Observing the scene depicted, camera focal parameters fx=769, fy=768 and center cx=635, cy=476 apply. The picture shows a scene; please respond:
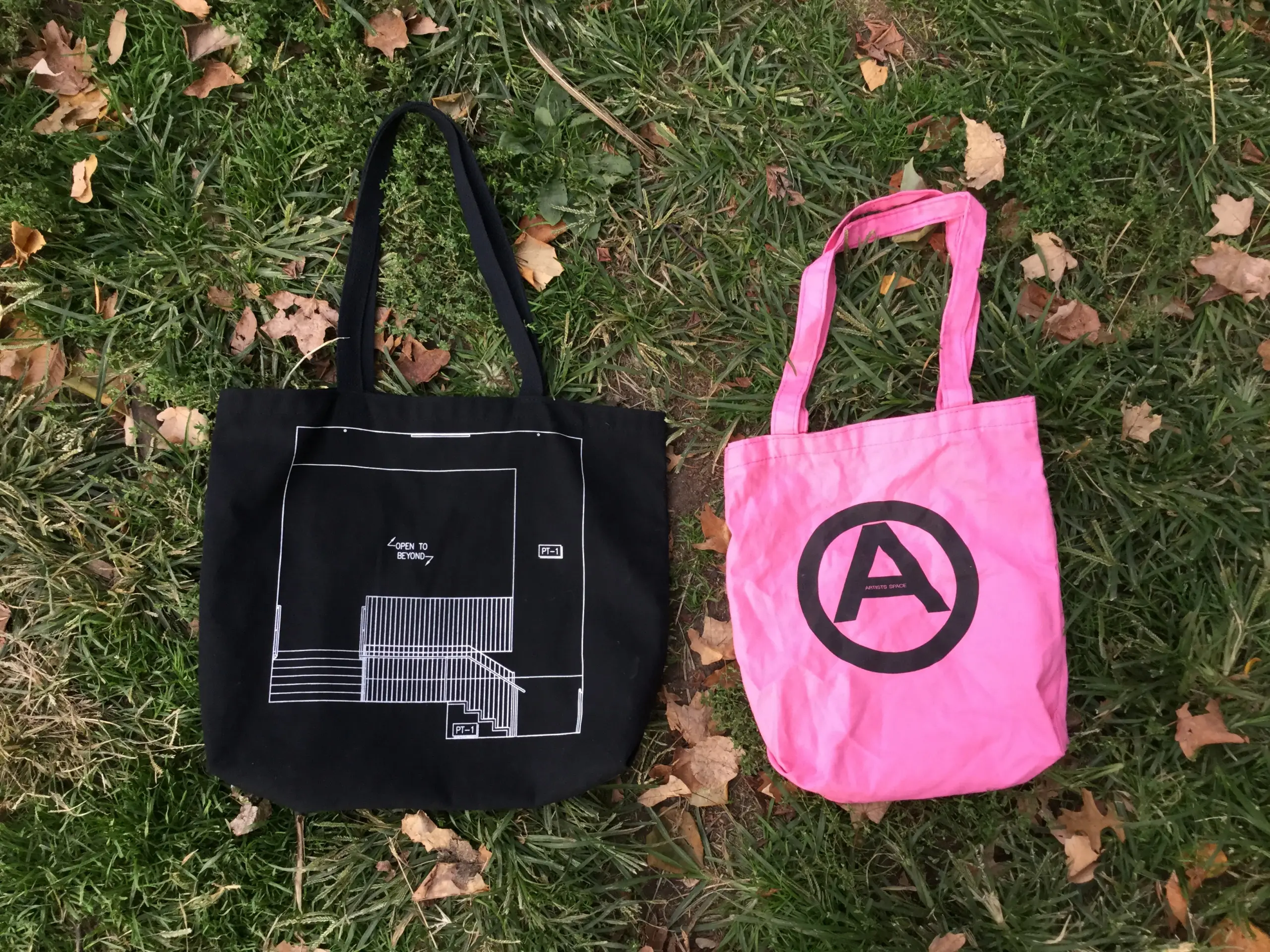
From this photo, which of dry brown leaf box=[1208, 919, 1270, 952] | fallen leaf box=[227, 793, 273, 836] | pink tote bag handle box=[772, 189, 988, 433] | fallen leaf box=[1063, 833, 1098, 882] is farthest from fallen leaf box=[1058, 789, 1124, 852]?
fallen leaf box=[227, 793, 273, 836]

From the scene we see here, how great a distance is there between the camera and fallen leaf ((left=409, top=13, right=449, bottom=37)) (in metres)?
2.20

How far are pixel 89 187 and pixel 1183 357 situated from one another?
3.07 m

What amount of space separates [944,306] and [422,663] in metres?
1.70

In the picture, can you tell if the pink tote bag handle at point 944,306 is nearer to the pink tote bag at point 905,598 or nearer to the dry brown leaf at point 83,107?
the pink tote bag at point 905,598

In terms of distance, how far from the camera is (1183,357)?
6.90ft

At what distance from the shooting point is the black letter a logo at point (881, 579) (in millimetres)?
1851

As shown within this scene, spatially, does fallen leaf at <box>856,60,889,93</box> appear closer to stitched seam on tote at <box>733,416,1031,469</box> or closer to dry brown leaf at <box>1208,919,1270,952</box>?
stitched seam on tote at <box>733,416,1031,469</box>

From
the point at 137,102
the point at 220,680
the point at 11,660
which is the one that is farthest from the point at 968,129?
the point at 11,660

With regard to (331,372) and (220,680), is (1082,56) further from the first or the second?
(220,680)

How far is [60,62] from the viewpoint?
7.20 feet

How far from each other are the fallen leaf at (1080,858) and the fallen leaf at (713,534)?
1.16 metres

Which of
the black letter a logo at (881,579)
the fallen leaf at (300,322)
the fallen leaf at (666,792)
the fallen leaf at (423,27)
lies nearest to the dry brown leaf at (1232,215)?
the black letter a logo at (881,579)

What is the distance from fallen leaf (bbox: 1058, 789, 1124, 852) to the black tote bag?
45.5 inches

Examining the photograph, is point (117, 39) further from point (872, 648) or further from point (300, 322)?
point (872, 648)
